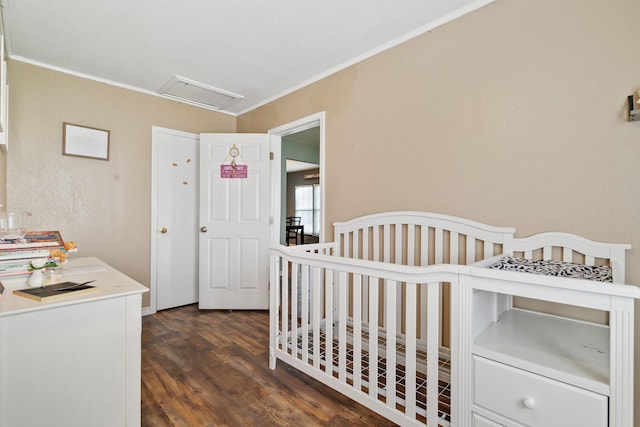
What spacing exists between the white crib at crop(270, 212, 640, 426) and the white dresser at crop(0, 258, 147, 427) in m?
0.91

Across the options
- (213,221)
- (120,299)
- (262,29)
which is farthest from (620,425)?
(213,221)

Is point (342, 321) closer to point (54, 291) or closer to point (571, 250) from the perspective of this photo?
point (571, 250)

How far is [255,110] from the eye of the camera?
11.9ft

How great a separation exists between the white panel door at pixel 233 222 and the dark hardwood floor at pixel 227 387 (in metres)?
0.61

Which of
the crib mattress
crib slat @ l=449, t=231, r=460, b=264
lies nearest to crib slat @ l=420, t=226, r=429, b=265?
crib slat @ l=449, t=231, r=460, b=264

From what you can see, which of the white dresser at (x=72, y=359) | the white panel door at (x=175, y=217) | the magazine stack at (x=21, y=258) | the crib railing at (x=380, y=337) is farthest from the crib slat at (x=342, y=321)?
the white panel door at (x=175, y=217)

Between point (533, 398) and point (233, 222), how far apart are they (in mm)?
2925

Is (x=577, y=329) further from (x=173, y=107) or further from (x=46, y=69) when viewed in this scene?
(x=46, y=69)

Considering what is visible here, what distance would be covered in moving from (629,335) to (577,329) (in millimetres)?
585

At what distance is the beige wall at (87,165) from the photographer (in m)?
2.53

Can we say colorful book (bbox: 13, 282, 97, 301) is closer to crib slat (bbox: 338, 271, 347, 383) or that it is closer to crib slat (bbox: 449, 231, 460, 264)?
crib slat (bbox: 338, 271, 347, 383)

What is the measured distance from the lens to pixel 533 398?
40.1 inches

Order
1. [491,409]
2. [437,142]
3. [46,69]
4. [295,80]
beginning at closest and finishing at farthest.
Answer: [491,409]
[437,142]
[46,69]
[295,80]

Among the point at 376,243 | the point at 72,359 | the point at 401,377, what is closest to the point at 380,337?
the point at 401,377
